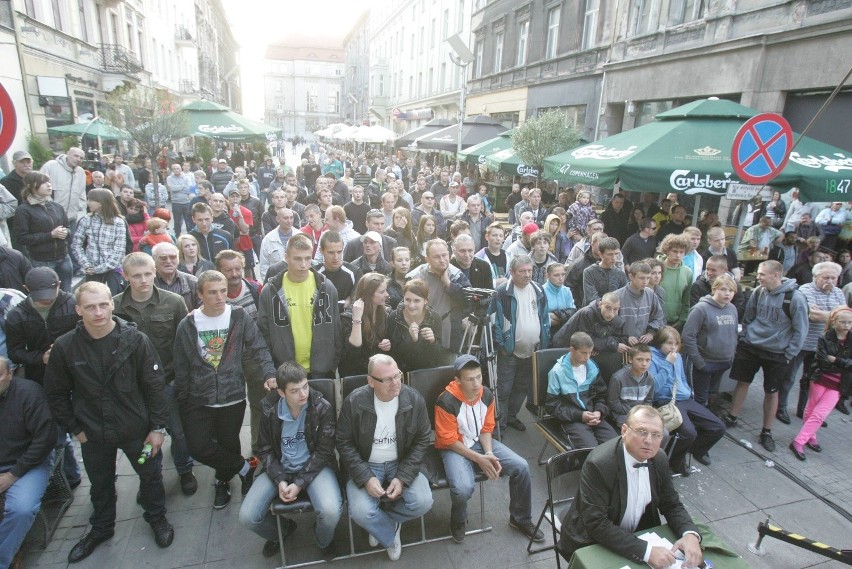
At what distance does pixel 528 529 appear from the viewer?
3691 mm

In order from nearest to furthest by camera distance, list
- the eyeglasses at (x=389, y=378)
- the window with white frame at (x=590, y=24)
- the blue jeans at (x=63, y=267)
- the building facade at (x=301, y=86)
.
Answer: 1. the eyeglasses at (x=389, y=378)
2. the blue jeans at (x=63, y=267)
3. the window with white frame at (x=590, y=24)
4. the building facade at (x=301, y=86)

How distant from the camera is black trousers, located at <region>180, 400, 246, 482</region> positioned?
3771 mm

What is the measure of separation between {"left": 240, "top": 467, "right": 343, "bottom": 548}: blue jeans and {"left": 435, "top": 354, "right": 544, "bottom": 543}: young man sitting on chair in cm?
88

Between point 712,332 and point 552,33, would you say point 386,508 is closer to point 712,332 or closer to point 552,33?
point 712,332

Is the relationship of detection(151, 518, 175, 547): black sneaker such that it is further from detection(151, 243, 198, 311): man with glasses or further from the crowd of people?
detection(151, 243, 198, 311): man with glasses

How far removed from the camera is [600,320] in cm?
470

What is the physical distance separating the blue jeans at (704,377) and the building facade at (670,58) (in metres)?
6.94

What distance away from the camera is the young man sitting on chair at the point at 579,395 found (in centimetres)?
425

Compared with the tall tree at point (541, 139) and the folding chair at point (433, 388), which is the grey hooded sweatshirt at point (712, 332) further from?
the tall tree at point (541, 139)

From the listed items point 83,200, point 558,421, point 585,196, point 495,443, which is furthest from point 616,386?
point 83,200

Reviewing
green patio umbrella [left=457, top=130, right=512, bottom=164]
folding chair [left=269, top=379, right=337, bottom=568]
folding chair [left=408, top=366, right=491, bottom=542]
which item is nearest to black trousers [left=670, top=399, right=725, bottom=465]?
folding chair [left=408, top=366, right=491, bottom=542]

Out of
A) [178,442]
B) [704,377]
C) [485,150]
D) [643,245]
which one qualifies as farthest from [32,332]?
[485,150]

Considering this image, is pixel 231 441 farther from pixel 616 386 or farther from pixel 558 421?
pixel 616 386

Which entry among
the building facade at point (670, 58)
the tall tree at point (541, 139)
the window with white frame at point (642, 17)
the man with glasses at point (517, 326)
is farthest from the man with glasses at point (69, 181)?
the window with white frame at point (642, 17)
